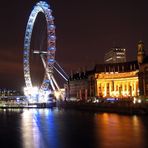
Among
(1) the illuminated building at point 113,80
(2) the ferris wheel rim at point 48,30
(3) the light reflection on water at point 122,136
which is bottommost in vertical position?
(3) the light reflection on water at point 122,136

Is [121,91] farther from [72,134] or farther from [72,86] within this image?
[72,134]

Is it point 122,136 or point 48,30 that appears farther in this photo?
point 48,30

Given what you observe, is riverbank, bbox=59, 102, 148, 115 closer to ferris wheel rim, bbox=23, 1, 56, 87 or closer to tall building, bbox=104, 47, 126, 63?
ferris wheel rim, bbox=23, 1, 56, 87

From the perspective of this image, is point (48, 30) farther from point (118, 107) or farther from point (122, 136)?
point (122, 136)

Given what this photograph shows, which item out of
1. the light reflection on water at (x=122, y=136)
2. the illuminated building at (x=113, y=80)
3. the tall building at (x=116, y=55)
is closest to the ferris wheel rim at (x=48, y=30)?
the illuminated building at (x=113, y=80)

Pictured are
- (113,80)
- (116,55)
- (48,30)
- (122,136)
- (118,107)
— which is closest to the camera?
(122,136)

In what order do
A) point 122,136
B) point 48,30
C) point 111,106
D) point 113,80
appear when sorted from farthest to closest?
point 113,80, point 48,30, point 111,106, point 122,136

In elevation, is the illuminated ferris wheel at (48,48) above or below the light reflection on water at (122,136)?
above

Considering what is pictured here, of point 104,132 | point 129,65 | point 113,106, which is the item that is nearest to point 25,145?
point 104,132

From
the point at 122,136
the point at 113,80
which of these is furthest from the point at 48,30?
the point at 122,136

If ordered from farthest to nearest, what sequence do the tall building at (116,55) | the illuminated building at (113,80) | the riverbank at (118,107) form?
the tall building at (116,55), the illuminated building at (113,80), the riverbank at (118,107)

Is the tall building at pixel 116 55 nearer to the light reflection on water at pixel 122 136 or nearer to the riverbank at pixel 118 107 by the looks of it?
the riverbank at pixel 118 107

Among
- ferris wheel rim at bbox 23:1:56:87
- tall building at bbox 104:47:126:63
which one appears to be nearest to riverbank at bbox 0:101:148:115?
ferris wheel rim at bbox 23:1:56:87

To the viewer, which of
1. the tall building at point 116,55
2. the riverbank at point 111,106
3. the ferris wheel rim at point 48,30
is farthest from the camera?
the tall building at point 116,55
